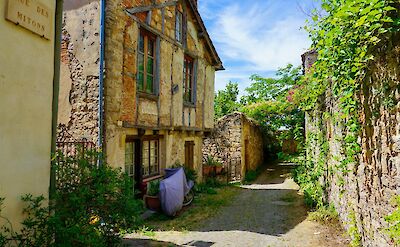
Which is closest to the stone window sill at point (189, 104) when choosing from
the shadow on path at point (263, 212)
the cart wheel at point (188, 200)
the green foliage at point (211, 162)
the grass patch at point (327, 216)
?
the cart wheel at point (188, 200)

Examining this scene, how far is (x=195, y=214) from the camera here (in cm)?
785

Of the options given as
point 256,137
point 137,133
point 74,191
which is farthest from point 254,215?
point 256,137

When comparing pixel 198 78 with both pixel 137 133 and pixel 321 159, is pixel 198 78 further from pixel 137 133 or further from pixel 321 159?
pixel 321 159

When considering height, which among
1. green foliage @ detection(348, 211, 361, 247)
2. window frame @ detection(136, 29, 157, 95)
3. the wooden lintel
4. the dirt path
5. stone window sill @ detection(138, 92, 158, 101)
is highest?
the wooden lintel

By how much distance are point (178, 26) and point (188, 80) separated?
72.8 inches

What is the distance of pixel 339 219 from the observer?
6.30 metres

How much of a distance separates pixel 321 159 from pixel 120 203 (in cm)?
535

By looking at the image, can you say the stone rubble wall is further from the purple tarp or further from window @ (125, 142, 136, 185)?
the purple tarp

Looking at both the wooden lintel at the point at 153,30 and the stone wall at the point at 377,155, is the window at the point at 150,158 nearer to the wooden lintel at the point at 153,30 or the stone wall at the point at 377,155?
the wooden lintel at the point at 153,30

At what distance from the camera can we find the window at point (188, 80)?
408 inches

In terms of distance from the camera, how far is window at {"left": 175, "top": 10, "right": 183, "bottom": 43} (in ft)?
31.4

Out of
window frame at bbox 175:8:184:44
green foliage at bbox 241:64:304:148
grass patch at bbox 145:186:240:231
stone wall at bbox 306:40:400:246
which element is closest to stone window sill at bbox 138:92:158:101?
window frame at bbox 175:8:184:44

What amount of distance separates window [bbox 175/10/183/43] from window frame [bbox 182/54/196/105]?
0.83 m

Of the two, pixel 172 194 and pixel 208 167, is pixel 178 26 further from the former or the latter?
pixel 208 167
